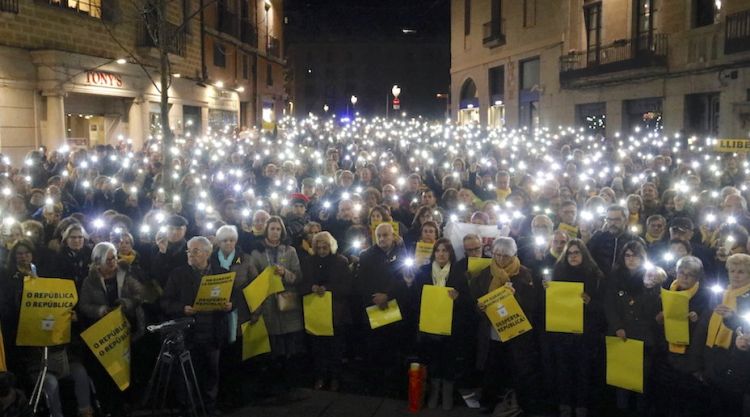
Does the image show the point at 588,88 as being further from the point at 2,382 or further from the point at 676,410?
the point at 2,382

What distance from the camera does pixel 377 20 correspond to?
297 ft

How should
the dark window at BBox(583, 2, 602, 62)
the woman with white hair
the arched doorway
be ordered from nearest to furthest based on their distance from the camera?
the woman with white hair
the dark window at BBox(583, 2, 602, 62)
the arched doorway

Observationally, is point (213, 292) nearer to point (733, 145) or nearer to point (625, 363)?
point (625, 363)

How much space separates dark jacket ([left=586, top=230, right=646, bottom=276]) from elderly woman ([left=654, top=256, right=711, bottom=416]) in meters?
1.48

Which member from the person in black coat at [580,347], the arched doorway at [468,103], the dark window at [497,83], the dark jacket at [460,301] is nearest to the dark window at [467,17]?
the arched doorway at [468,103]

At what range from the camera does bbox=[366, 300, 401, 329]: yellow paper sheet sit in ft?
24.4

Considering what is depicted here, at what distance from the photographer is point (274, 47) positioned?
43.7 meters

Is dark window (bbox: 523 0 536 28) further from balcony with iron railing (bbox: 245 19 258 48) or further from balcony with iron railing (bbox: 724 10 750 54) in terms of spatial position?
balcony with iron railing (bbox: 724 10 750 54)

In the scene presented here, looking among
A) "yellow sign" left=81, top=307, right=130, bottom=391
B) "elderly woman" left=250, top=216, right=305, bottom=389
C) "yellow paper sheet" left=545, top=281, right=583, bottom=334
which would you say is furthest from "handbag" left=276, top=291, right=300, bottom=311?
"yellow paper sheet" left=545, top=281, right=583, bottom=334

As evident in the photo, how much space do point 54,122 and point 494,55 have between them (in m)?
26.6

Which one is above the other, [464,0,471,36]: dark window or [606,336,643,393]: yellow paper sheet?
[464,0,471,36]: dark window

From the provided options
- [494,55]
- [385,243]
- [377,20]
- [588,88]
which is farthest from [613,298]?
[377,20]

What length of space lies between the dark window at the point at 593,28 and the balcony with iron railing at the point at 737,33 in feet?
27.3

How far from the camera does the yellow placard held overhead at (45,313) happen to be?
607 centimetres
